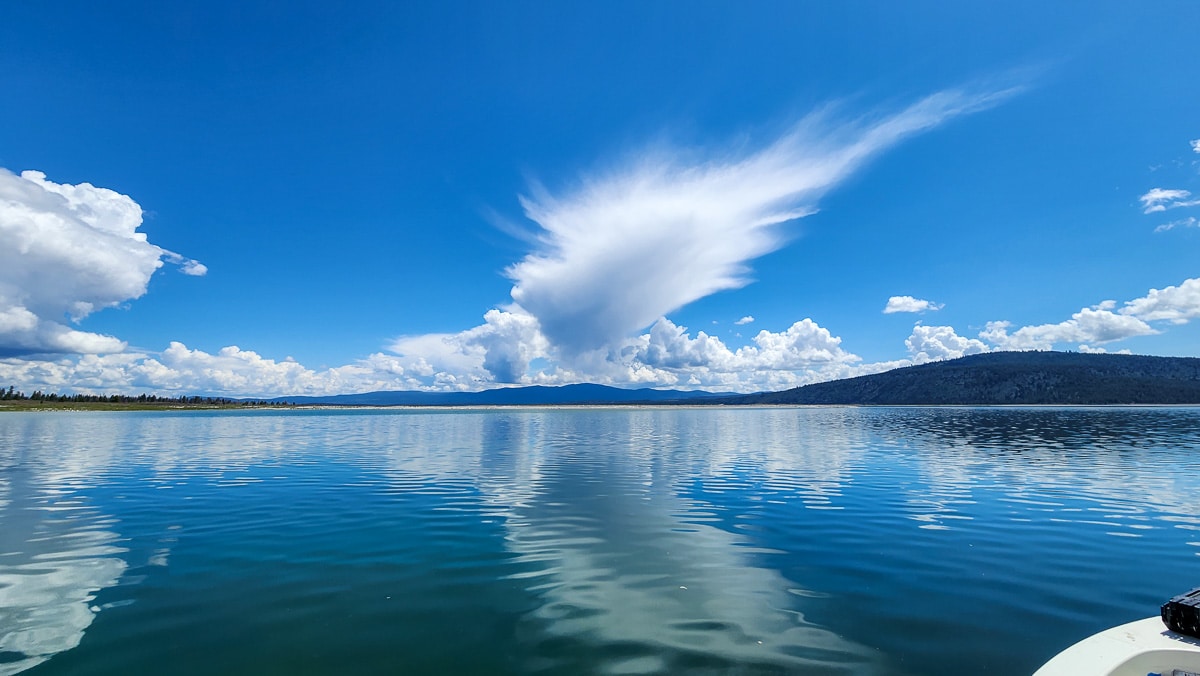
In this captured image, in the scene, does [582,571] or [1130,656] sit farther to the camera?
[582,571]

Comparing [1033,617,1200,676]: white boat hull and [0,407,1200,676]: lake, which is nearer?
[1033,617,1200,676]: white boat hull

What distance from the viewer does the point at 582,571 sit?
17.3 metres

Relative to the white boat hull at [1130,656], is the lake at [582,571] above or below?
below

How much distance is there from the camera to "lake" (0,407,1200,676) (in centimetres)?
1155

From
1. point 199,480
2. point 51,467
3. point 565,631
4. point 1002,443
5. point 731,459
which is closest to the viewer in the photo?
point 565,631

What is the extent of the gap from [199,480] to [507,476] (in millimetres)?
20927

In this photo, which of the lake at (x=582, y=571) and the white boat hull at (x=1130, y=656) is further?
the lake at (x=582, y=571)

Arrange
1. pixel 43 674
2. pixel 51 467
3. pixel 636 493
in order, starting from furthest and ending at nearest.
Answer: pixel 51 467 → pixel 636 493 → pixel 43 674

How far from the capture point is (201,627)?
12.8 metres

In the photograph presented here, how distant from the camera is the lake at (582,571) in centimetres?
1155

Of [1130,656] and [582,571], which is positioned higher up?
[1130,656]

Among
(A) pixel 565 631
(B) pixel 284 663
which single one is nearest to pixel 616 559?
(A) pixel 565 631

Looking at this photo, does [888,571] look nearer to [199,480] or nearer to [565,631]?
[565,631]

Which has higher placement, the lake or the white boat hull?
the white boat hull
